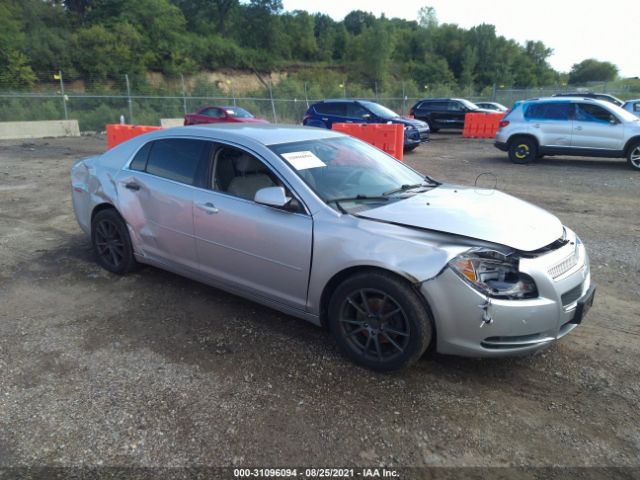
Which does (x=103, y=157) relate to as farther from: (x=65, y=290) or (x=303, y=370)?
(x=303, y=370)

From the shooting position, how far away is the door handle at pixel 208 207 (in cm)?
380

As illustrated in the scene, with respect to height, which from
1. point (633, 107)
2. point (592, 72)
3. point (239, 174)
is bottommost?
point (239, 174)

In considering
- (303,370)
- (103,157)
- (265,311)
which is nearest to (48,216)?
(103,157)

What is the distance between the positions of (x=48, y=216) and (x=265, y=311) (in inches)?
195

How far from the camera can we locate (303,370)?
3205 mm

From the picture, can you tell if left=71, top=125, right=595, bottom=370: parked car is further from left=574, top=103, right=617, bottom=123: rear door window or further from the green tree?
the green tree

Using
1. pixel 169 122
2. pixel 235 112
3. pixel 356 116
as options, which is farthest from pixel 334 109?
pixel 169 122

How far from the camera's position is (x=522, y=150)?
13094 mm

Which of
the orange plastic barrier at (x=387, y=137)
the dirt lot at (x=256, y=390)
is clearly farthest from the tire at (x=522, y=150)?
the dirt lot at (x=256, y=390)

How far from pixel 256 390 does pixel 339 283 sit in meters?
0.89

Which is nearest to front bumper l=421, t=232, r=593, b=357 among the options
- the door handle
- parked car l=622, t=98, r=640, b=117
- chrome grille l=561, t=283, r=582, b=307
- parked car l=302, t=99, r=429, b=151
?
chrome grille l=561, t=283, r=582, b=307

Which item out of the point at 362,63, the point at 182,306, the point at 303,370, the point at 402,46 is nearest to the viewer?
the point at 303,370

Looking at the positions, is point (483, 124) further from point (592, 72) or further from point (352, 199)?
point (592, 72)

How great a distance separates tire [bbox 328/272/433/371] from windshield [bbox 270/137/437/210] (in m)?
0.64
